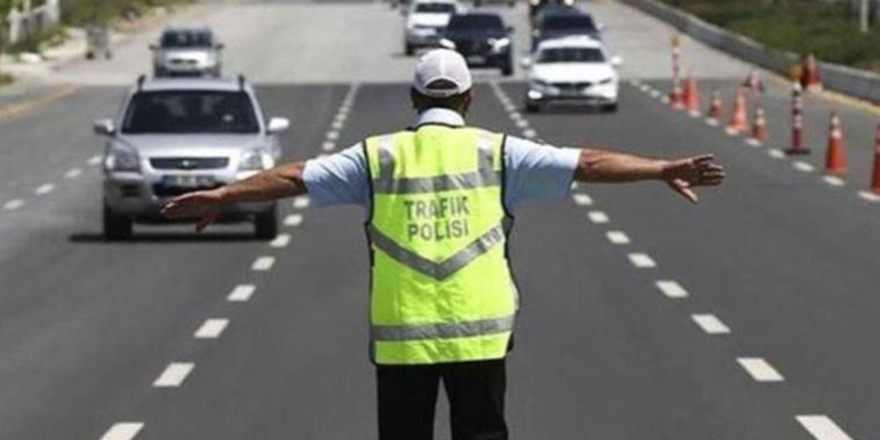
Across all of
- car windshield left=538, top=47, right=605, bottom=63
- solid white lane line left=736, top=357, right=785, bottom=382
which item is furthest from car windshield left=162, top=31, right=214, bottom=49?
solid white lane line left=736, top=357, right=785, bottom=382

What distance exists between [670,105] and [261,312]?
36797 millimetres

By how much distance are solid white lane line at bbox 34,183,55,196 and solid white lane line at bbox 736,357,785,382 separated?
62.2ft

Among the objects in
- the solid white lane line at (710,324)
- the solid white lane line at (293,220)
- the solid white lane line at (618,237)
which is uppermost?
the solid white lane line at (710,324)

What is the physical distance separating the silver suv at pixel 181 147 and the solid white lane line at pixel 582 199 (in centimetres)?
584

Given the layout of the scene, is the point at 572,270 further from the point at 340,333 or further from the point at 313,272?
the point at 340,333

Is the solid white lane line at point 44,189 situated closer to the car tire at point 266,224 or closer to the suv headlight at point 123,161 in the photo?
the suv headlight at point 123,161

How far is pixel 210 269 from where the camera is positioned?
81.1 ft

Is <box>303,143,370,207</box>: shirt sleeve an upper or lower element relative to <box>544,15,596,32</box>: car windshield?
upper

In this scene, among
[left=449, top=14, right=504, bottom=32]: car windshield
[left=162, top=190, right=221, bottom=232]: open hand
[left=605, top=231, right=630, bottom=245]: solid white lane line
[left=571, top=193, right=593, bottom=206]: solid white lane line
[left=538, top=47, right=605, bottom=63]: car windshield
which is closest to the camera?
[left=162, top=190, right=221, bottom=232]: open hand

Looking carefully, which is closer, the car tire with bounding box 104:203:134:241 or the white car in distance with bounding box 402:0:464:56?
the car tire with bounding box 104:203:134:241

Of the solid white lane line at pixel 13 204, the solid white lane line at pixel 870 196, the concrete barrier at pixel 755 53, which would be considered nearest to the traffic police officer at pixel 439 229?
the solid white lane line at pixel 13 204

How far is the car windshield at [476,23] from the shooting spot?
241ft

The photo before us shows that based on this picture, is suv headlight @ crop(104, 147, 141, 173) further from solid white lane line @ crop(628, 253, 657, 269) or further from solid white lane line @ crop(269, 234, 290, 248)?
solid white lane line @ crop(628, 253, 657, 269)

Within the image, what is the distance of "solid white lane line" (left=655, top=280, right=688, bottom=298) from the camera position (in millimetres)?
21984
